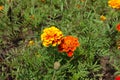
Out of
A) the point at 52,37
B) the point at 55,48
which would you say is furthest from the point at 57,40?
the point at 55,48

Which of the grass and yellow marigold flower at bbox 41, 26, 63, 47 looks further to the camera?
the grass

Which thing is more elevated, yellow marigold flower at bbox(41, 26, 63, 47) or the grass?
yellow marigold flower at bbox(41, 26, 63, 47)

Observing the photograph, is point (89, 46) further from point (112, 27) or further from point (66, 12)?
point (66, 12)

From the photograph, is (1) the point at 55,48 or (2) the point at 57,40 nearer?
(2) the point at 57,40

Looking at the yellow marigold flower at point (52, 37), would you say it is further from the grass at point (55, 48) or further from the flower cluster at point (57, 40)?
the grass at point (55, 48)

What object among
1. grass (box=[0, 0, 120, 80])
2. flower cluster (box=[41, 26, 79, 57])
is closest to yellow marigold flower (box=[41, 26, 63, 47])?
flower cluster (box=[41, 26, 79, 57])

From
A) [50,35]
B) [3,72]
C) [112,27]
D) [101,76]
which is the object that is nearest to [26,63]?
[3,72]

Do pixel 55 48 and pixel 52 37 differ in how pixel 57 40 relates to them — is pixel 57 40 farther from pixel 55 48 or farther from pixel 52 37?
pixel 55 48

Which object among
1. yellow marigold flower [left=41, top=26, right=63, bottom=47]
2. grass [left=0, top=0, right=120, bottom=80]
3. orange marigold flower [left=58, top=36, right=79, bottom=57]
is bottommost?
grass [left=0, top=0, right=120, bottom=80]

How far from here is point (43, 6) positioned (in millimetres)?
3418

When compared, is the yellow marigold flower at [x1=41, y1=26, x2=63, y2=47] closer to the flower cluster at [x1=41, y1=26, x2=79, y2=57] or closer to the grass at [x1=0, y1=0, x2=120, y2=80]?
the flower cluster at [x1=41, y1=26, x2=79, y2=57]

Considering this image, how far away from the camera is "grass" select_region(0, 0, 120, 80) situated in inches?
95.0

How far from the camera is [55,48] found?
7.70 feet

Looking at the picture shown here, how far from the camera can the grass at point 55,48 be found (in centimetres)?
241
